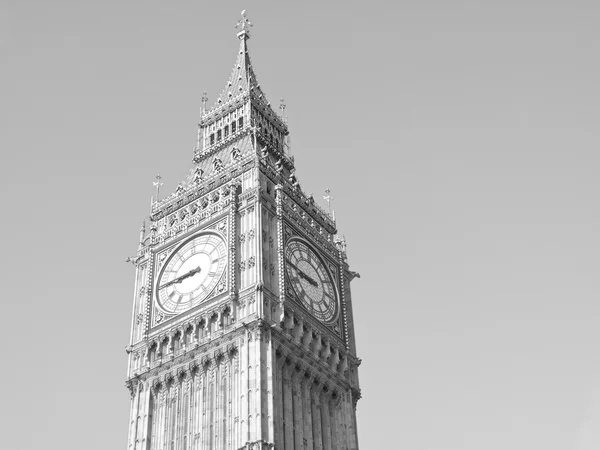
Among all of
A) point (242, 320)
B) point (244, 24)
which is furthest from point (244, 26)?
point (242, 320)

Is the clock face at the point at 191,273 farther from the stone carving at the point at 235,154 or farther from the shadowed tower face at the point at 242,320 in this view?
the stone carving at the point at 235,154

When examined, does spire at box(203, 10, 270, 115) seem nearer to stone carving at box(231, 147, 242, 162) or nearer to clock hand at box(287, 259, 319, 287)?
stone carving at box(231, 147, 242, 162)

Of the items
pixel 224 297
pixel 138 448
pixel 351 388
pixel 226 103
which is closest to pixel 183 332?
pixel 224 297

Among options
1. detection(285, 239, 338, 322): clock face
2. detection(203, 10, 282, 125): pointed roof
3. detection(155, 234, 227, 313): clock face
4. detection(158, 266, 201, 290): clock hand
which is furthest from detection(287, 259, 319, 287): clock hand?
detection(203, 10, 282, 125): pointed roof

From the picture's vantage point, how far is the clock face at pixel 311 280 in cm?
7025

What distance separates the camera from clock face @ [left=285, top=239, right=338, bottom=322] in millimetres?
70250

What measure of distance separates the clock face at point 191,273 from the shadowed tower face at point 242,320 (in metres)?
0.10

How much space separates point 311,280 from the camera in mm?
72188

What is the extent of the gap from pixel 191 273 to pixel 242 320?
7.80m

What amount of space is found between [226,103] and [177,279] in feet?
70.1

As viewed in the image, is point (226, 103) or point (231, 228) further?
point (226, 103)

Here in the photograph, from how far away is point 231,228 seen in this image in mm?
69750

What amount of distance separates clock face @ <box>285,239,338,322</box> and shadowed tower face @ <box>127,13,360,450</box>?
0.12 meters

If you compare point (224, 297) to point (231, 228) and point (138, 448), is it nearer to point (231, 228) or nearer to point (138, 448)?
point (231, 228)
